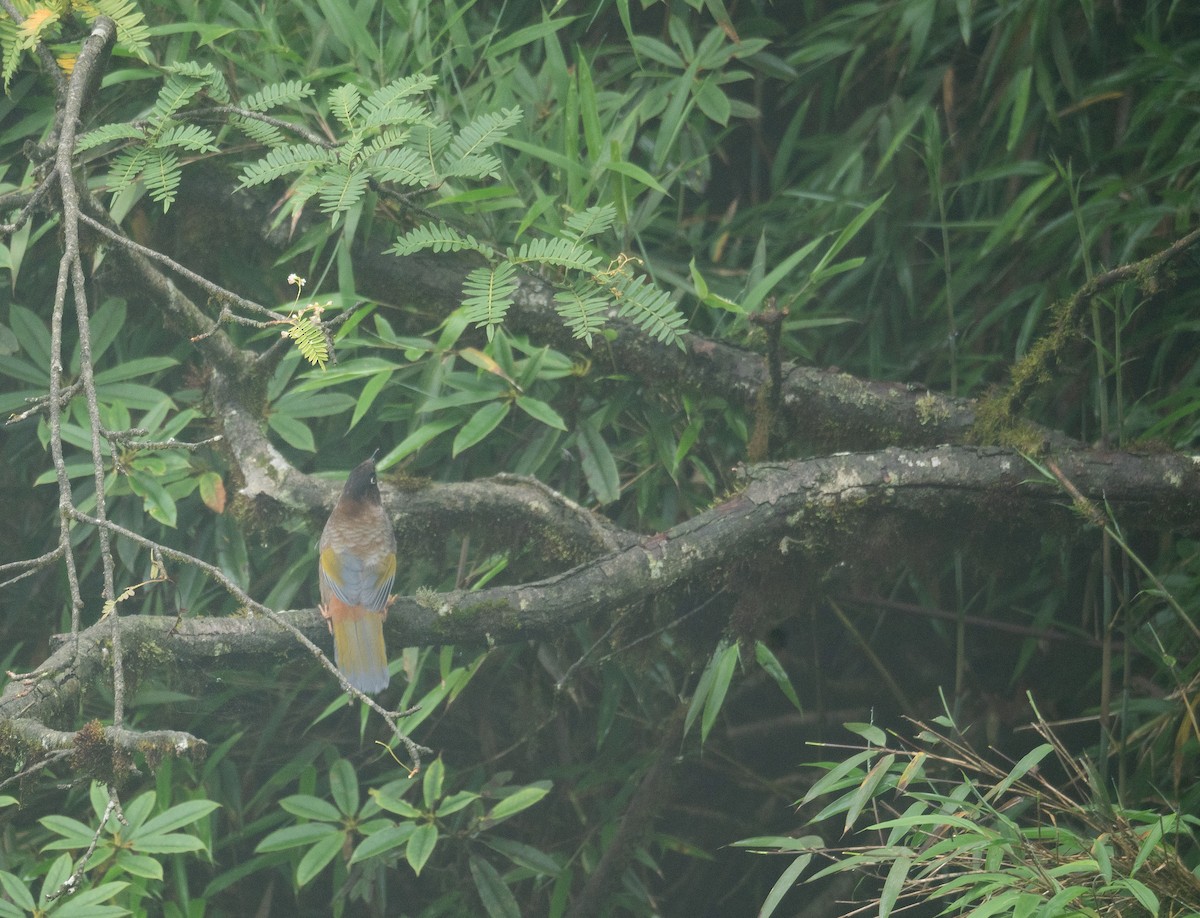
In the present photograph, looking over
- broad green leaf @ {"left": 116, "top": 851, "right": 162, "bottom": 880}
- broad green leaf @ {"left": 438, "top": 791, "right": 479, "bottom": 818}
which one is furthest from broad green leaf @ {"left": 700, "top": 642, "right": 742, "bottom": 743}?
broad green leaf @ {"left": 116, "top": 851, "right": 162, "bottom": 880}

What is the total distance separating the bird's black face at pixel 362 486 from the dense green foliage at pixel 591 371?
20 centimetres

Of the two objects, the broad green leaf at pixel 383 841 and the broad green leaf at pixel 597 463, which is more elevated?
the broad green leaf at pixel 597 463

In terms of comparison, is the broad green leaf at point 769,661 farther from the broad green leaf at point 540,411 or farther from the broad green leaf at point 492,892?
the broad green leaf at point 492,892

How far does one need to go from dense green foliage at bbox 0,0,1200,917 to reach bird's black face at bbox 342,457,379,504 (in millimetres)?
203

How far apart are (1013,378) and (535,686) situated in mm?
1747

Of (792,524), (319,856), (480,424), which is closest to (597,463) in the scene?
(480,424)

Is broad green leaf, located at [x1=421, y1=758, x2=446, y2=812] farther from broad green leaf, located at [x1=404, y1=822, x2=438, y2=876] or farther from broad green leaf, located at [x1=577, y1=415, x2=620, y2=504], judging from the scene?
broad green leaf, located at [x1=577, y1=415, x2=620, y2=504]

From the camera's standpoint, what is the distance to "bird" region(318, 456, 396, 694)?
108 inches

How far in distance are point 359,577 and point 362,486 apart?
0.86 ft

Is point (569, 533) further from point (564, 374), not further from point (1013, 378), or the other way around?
point (1013, 378)

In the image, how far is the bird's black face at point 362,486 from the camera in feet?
9.50

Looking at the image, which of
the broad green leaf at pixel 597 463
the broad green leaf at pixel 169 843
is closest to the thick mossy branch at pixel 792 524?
the broad green leaf at pixel 597 463

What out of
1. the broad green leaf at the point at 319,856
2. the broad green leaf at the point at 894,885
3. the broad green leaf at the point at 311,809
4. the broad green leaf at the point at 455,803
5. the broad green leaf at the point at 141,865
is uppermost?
the broad green leaf at the point at 894,885

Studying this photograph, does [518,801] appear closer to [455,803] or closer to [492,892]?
[455,803]
